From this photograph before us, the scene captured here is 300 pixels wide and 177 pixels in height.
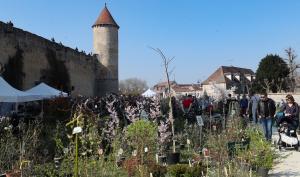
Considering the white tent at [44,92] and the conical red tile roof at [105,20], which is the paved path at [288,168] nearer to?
the white tent at [44,92]

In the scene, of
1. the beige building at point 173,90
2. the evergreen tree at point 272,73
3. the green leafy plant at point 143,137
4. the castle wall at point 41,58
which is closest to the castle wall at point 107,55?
the castle wall at point 41,58

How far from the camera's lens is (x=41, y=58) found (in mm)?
30938

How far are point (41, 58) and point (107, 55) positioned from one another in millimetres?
15668

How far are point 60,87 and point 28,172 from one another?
2901cm

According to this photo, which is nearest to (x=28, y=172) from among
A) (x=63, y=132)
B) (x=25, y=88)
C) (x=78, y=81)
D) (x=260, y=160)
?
(x=260, y=160)

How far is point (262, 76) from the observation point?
55.1m

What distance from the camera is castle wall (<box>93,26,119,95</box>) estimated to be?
1785 inches

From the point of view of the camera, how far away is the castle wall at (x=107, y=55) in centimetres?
4534

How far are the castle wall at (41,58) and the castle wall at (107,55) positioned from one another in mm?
1013

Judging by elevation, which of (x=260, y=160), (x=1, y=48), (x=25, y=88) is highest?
(x=1, y=48)

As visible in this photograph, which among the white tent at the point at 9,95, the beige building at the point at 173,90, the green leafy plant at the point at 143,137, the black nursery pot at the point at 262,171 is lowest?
the black nursery pot at the point at 262,171

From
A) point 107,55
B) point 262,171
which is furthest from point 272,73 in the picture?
point 262,171

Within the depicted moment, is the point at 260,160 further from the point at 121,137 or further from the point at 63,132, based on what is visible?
the point at 63,132

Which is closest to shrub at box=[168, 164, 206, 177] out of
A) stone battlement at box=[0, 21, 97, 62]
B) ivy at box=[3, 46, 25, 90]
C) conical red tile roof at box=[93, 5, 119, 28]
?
stone battlement at box=[0, 21, 97, 62]
